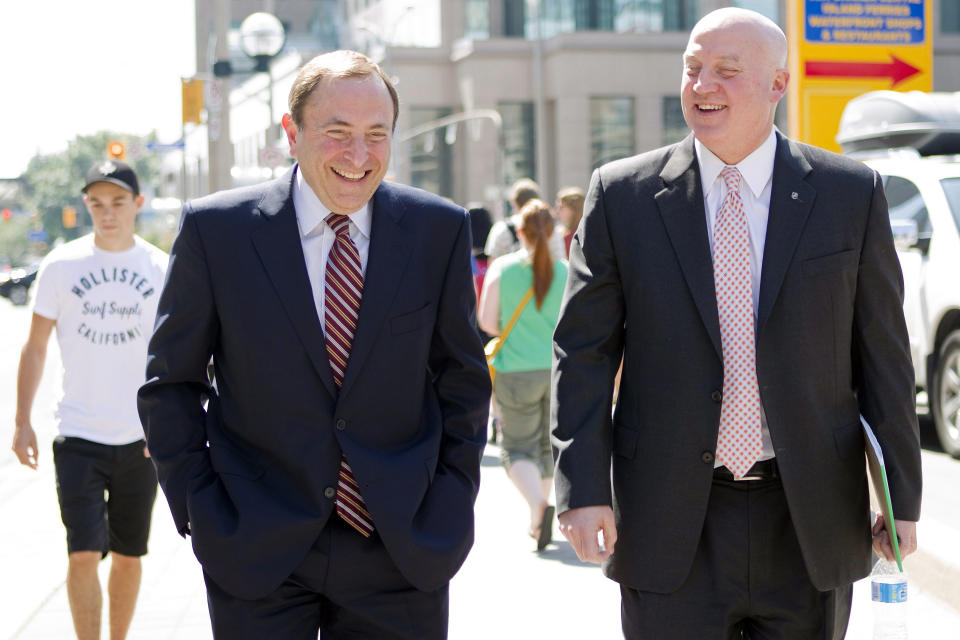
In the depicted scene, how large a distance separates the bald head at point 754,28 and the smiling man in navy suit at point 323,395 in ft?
2.59

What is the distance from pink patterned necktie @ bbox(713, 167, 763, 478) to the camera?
338 centimetres

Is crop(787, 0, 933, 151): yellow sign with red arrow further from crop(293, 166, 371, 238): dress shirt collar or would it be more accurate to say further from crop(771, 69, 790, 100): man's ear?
crop(293, 166, 371, 238): dress shirt collar

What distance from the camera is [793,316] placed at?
3373 mm

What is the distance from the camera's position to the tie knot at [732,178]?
3504mm

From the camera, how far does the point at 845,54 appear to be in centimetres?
1558

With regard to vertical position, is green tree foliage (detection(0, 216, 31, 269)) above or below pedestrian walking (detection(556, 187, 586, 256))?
below

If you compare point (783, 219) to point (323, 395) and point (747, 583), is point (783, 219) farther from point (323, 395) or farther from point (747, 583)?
point (323, 395)

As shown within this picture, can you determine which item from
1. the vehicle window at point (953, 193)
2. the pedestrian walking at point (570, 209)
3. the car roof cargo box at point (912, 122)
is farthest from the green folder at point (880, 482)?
the car roof cargo box at point (912, 122)

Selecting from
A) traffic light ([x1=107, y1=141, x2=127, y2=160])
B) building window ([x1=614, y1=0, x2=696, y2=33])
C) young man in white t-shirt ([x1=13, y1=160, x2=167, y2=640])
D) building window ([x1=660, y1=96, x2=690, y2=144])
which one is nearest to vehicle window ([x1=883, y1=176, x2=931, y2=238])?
young man in white t-shirt ([x1=13, y1=160, x2=167, y2=640])

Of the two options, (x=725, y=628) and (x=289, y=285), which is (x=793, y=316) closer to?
(x=725, y=628)

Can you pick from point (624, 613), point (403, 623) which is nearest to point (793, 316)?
point (624, 613)

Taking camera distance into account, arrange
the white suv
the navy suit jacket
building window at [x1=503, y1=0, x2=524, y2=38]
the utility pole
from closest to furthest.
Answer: the navy suit jacket, the white suv, the utility pole, building window at [x1=503, y1=0, x2=524, y2=38]

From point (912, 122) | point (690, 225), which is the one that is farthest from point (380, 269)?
point (912, 122)

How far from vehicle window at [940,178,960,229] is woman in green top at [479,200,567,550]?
3664 mm
